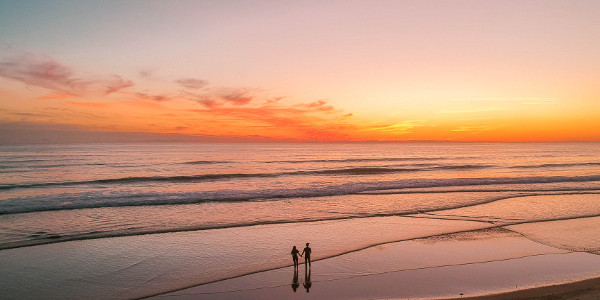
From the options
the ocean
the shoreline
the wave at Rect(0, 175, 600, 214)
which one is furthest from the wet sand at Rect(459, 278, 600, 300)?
the wave at Rect(0, 175, 600, 214)

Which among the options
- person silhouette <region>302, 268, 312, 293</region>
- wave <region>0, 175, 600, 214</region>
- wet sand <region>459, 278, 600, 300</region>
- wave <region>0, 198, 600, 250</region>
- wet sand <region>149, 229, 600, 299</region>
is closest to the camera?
wet sand <region>459, 278, 600, 300</region>

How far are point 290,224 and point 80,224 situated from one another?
13.2 metres

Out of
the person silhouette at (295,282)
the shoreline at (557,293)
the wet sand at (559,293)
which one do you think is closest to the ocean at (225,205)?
the person silhouette at (295,282)

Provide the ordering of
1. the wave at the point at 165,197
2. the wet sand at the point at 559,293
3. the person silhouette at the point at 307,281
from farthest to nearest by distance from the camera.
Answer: the wave at the point at 165,197, the person silhouette at the point at 307,281, the wet sand at the point at 559,293

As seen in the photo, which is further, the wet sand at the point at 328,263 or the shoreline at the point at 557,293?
the wet sand at the point at 328,263

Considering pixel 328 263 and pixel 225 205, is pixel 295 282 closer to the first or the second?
pixel 328 263

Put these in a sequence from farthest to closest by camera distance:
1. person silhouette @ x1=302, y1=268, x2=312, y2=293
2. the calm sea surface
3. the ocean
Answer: the calm sea surface → the ocean → person silhouette @ x1=302, y1=268, x2=312, y2=293

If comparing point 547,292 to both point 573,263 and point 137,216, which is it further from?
point 137,216

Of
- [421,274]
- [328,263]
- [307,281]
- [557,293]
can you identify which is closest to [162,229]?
[328,263]

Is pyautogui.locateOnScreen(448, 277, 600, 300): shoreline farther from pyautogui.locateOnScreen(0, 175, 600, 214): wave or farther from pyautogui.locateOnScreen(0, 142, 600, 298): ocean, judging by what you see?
pyautogui.locateOnScreen(0, 175, 600, 214): wave

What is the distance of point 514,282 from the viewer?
1209cm

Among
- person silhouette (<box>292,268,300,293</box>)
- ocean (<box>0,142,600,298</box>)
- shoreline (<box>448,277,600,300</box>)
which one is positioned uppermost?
ocean (<box>0,142,600,298</box>)

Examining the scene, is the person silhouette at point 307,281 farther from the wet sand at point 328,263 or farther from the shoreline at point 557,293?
the shoreline at point 557,293

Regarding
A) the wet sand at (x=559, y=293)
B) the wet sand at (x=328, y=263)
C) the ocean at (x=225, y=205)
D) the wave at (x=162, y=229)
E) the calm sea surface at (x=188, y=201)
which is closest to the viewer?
the wet sand at (x=559, y=293)
